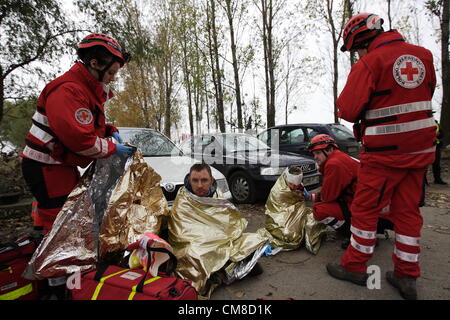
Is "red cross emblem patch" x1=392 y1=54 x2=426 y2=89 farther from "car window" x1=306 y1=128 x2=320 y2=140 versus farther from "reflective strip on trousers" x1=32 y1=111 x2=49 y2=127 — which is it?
"car window" x1=306 y1=128 x2=320 y2=140

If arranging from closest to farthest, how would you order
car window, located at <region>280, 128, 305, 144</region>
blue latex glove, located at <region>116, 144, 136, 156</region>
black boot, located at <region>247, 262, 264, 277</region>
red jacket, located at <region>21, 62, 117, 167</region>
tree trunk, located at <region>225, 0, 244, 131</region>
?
red jacket, located at <region>21, 62, 117, 167</region> < blue latex glove, located at <region>116, 144, 136, 156</region> < black boot, located at <region>247, 262, 264, 277</region> < car window, located at <region>280, 128, 305, 144</region> < tree trunk, located at <region>225, 0, 244, 131</region>

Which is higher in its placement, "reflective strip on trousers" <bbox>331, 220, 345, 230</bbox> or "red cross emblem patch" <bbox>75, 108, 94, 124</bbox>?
"red cross emblem patch" <bbox>75, 108, 94, 124</bbox>

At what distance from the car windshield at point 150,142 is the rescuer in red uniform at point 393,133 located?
3030mm

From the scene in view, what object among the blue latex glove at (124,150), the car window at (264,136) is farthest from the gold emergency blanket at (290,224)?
the car window at (264,136)

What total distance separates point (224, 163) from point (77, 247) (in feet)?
11.8

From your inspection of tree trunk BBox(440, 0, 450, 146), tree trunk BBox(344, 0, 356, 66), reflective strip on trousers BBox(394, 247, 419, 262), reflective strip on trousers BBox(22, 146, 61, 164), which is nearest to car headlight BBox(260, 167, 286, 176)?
reflective strip on trousers BBox(394, 247, 419, 262)

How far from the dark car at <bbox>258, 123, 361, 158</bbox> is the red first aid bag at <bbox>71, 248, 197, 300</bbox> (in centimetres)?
540

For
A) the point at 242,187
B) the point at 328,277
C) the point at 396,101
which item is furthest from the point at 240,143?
the point at 396,101

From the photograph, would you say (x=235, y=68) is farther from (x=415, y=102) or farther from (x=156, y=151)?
(x=415, y=102)

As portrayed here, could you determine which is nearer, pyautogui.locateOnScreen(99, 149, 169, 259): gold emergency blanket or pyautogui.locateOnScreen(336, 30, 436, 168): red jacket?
pyautogui.locateOnScreen(336, 30, 436, 168): red jacket

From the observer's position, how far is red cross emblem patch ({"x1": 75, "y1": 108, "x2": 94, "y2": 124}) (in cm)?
183

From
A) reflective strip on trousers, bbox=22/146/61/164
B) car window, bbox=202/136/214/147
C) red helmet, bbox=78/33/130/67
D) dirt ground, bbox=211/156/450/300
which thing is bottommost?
dirt ground, bbox=211/156/450/300

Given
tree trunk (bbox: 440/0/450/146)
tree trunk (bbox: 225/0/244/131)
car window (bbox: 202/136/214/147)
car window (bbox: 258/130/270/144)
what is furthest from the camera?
tree trunk (bbox: 225/0/244/131)

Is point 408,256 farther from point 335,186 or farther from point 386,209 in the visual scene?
point 335,186
